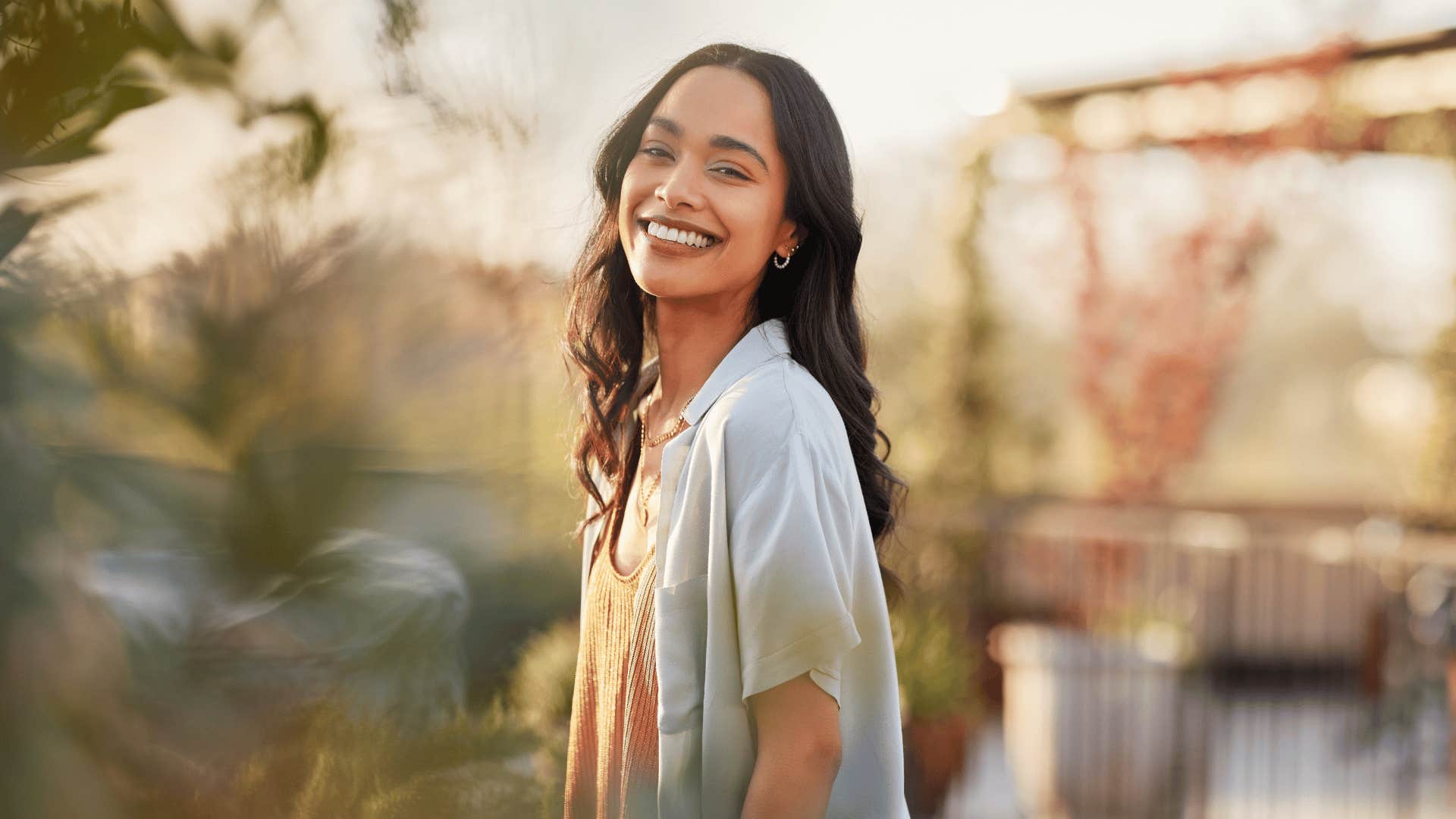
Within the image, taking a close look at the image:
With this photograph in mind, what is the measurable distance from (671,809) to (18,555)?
74cm

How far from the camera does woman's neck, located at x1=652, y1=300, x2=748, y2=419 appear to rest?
1394 mm

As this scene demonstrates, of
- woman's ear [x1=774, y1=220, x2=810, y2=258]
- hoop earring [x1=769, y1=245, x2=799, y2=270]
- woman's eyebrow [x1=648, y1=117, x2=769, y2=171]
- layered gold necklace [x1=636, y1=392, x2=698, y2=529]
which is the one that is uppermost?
woman's eyebrow [x1=648, y1=117, x2=769, y2=171]

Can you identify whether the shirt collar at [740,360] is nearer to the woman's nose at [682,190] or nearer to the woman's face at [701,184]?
the woman's face at [701,184]

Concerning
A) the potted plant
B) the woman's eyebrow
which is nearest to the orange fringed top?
the woman's eyebrow

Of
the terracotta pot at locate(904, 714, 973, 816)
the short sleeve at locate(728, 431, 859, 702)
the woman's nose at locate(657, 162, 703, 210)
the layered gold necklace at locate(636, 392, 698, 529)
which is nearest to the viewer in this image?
the short sleeve at locate(728, 431, 859, 702)

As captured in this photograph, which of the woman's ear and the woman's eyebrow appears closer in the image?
the woman's eyebrow

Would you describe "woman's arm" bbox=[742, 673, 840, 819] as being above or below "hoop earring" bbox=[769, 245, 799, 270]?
below

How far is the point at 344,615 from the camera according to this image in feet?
1.55

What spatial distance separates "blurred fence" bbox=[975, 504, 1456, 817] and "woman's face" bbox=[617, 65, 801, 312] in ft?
13.5

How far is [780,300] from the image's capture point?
57.4 inches

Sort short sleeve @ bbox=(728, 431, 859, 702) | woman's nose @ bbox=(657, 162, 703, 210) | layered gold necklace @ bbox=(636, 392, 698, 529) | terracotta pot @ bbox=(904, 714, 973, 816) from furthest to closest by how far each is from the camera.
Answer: terracotta pot @ bbox=(904, 714, 973, 816) → layered gold necklace @ bbox=(636, 392, 698, 529) → woman's nose @ bbox=(657, 162, 703, 210) → short sleeve @ bbox=(728, 431, 859, 702)

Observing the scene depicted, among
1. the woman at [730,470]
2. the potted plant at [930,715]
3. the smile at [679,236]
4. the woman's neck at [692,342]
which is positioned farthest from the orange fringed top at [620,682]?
the potted plant at [930,715]

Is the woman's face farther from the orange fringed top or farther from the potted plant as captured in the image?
the potted plant

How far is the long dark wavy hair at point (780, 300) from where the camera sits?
51.4 inches
